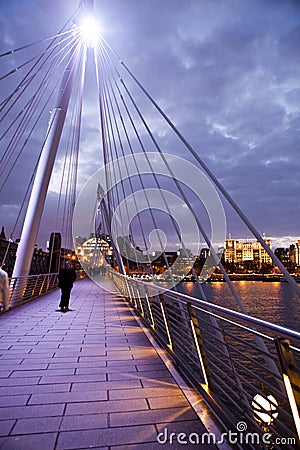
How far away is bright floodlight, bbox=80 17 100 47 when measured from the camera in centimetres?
1234

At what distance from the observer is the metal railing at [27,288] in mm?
9367

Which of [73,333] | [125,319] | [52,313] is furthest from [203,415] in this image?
[52,313]

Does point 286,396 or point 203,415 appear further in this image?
point 203,415

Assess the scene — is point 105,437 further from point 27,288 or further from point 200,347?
point 27,288

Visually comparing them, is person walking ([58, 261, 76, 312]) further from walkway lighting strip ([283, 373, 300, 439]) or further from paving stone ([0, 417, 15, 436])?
walkway lighting strip ([283, 373, 300, 439])

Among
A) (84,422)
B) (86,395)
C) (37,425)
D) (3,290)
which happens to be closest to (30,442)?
(37,425)

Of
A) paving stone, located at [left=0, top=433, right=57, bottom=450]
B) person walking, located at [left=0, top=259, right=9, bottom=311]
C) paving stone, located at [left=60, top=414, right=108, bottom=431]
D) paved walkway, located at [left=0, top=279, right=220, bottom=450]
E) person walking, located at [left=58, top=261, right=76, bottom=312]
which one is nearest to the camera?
paving stone, located at [left=0, top=433, right=57, bottom=450]

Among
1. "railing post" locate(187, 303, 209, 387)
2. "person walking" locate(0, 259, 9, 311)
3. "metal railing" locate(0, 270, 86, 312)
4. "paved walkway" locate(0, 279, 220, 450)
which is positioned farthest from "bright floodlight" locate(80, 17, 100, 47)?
"railing post" locate(187, 303, 209, 387)

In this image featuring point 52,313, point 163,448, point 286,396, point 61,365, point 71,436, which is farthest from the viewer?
point 52,313

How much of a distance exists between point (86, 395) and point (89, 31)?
12.8 meters

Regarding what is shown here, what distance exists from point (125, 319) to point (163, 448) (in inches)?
236

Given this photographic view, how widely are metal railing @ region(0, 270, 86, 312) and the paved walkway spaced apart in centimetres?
367

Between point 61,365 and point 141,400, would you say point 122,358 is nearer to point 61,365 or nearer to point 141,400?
point 61,365

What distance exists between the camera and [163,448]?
223 cm
